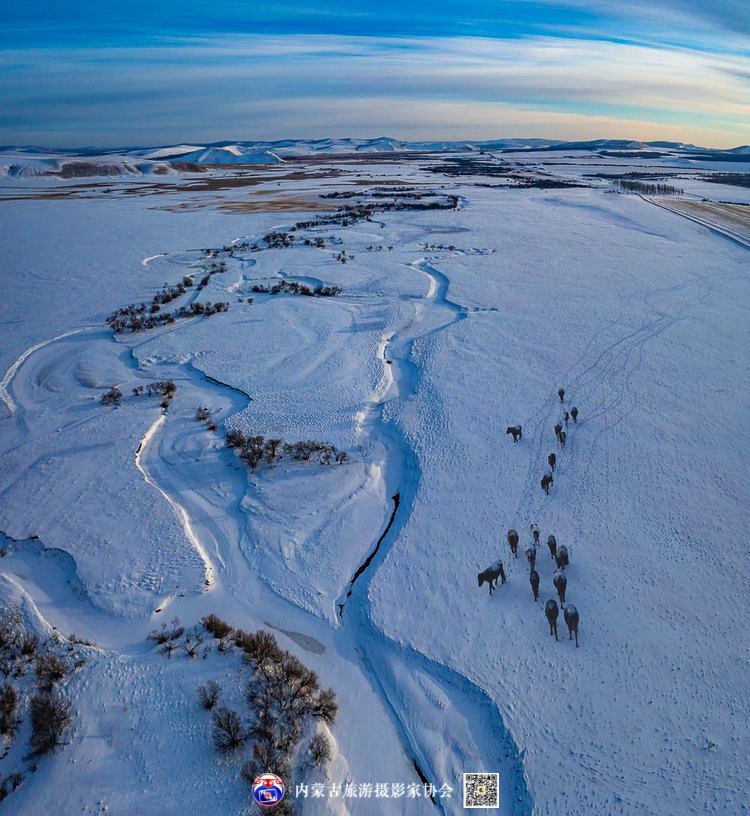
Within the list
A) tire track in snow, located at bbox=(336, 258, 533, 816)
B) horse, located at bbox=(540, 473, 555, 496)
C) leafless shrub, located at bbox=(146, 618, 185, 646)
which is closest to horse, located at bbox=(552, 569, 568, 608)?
tire track in snow, located at bbox=(336, 258, 533, 816)

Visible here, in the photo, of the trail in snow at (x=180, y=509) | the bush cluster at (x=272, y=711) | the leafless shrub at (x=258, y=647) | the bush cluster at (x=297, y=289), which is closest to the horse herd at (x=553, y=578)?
the bush cluster at (x=272, y=711)

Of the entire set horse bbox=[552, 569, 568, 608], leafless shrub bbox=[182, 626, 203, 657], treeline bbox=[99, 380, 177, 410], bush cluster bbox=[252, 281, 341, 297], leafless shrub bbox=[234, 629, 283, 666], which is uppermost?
horse bbox=[552, 569, 568, 608]

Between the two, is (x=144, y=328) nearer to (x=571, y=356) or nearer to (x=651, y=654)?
(x=571, y=356)

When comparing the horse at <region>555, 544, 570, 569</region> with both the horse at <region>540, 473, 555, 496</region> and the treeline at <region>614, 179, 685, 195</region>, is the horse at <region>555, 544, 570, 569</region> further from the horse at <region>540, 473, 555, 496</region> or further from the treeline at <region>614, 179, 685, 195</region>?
the treeline at <region>614, 179, 685, 195</region>

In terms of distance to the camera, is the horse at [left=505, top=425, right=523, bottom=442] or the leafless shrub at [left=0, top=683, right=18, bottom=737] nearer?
the leafless shrub at [left=0, top=683, right=18, bottom=737]

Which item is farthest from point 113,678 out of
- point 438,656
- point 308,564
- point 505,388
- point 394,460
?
point 505,388

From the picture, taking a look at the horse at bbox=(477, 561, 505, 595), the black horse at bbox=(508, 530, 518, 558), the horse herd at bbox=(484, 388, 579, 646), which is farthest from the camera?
the black horse at bbox=(508, 530, 518, 558)
